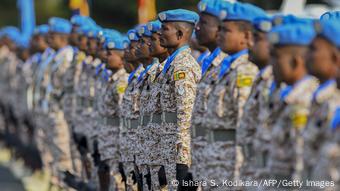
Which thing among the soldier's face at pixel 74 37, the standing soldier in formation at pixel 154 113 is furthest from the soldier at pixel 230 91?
the soldier's face at pixel 74 37

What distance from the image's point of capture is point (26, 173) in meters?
17.7

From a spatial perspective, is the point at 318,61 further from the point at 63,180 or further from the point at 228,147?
the point at 63,180

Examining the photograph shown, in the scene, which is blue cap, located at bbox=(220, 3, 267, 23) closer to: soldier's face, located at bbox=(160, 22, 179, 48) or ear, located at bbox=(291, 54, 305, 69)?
→ ear, located at bbox=(291, 54, 305, 69)

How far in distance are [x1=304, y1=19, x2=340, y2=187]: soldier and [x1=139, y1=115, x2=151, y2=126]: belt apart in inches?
144

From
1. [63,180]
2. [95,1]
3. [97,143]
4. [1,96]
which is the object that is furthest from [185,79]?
[95,1]

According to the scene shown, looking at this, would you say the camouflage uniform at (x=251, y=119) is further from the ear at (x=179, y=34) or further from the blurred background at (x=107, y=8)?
the blurred background at (x=107, y=8)

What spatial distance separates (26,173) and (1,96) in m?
5.12

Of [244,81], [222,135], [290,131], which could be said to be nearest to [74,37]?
[222,135]

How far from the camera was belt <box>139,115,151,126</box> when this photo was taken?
9.68 meters

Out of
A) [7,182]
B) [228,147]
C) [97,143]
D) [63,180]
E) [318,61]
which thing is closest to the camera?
[318,61]

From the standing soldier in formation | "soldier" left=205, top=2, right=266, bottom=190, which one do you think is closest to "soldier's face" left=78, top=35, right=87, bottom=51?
the standing soldier in formation

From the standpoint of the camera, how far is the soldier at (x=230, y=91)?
7398 millimetres

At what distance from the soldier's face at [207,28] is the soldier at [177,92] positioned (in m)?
0.66

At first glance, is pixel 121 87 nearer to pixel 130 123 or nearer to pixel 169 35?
pixel 130 123
